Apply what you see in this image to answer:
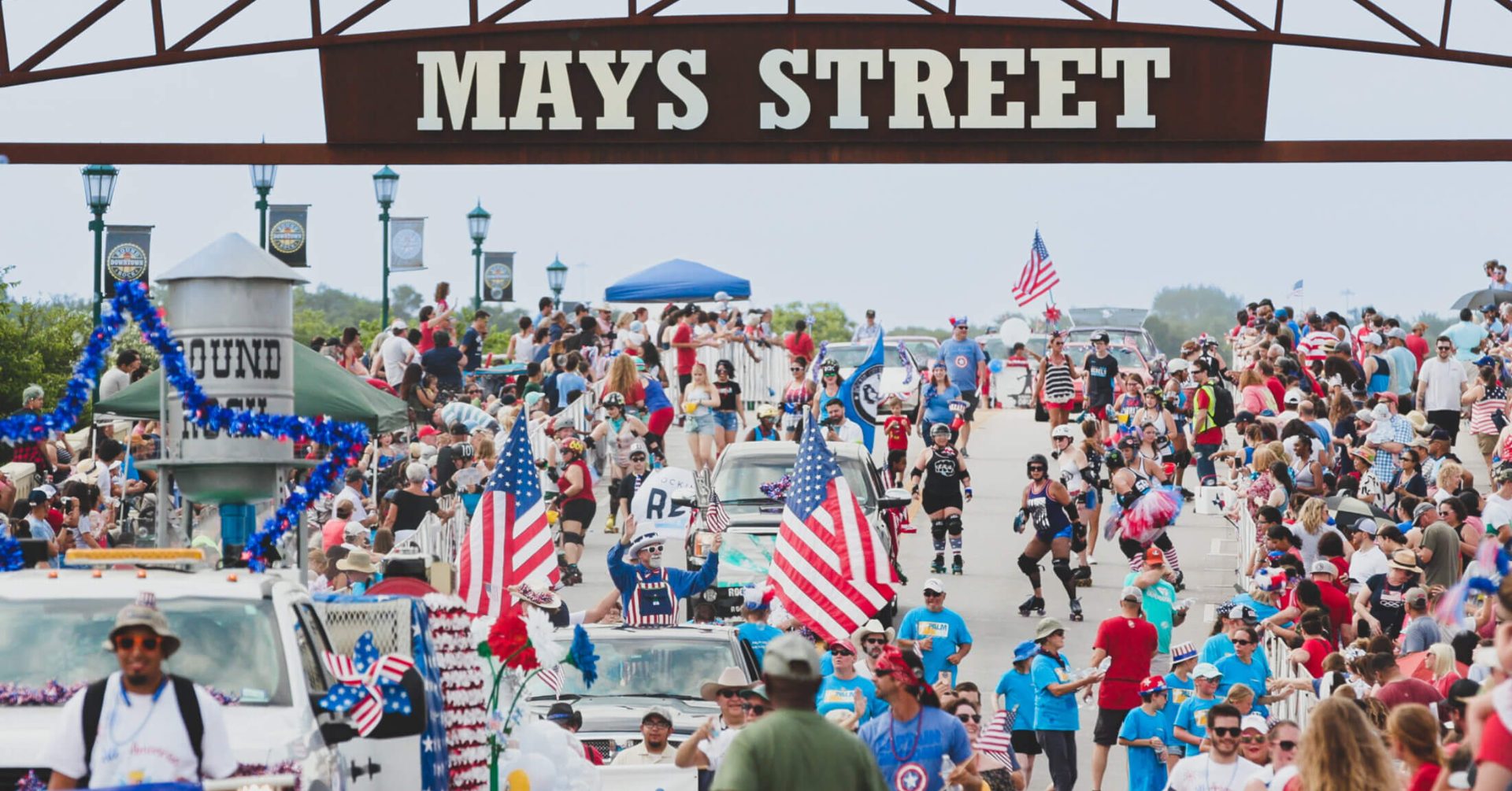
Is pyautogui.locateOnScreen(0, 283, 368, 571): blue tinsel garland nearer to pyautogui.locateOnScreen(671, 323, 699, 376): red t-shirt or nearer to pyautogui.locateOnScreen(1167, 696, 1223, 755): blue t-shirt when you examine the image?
pyautogui.locateOnScreen(1167, 696, 1223, 755): blue t-shirt

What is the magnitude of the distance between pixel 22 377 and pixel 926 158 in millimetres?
24405

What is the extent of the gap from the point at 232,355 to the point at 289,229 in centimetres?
2045

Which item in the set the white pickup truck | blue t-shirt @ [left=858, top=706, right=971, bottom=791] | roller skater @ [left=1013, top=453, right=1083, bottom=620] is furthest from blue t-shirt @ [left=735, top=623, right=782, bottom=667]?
the white pickup truck

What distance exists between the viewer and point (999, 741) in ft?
46.8

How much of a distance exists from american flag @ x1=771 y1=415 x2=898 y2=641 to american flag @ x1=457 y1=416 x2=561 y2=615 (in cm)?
173

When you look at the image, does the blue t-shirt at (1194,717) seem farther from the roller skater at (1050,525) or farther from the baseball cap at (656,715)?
the roller skater at (1050,525)

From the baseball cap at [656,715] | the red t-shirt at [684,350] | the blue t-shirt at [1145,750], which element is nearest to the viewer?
the baseball cap at [656,715]

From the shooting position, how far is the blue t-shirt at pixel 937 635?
52.9 ft

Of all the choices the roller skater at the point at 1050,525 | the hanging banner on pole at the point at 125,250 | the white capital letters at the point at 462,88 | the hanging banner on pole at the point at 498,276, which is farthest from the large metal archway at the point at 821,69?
the hanging banner on pole at the point at 498,276

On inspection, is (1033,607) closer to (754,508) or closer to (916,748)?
(754,508)

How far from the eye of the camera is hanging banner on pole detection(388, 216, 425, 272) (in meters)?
40.3

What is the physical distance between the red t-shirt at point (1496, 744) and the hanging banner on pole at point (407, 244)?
3505cm

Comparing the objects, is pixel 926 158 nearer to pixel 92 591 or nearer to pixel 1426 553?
pixel 1426 553

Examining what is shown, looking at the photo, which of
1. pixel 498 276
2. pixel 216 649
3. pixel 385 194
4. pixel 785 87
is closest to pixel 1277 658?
pixel 785 87
